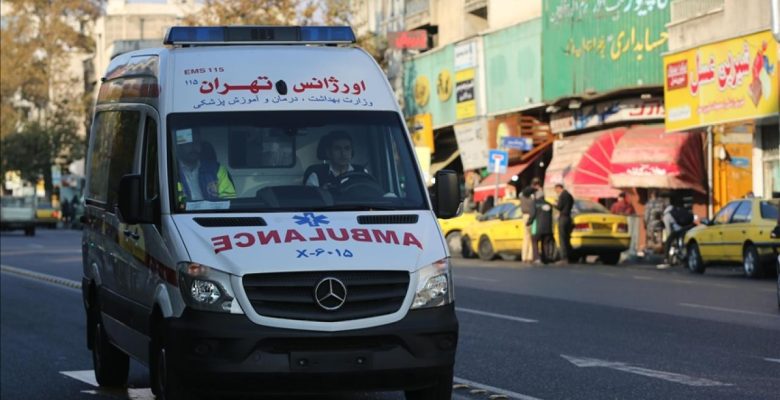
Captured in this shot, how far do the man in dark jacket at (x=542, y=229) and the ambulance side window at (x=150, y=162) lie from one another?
23128mm

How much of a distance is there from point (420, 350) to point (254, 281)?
3.34 feet

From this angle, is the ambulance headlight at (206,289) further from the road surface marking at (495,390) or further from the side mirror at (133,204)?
the road surface marking at (495,390)

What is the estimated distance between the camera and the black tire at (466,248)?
124 ft

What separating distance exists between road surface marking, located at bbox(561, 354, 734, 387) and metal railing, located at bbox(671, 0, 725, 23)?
2546 centimetres

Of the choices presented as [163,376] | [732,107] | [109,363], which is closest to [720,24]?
[732,107]

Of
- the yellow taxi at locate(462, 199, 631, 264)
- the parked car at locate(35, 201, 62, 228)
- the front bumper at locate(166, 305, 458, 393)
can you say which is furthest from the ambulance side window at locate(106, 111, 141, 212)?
the parked car at locate(35, 201, 62, 228)

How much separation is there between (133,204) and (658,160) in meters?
30.4

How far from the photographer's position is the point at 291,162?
32.4 ft

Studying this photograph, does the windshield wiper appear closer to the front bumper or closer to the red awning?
the front bumper

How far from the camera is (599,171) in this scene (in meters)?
42.1

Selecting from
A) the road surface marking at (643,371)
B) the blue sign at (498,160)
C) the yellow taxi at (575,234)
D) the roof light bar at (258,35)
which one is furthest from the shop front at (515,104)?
the roof light bar at (258,35)

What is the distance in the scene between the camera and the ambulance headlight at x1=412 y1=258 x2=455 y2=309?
8.91 meters

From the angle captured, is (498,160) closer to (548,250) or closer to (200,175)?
(548,250)

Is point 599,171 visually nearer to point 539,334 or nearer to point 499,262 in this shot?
point 499,262
